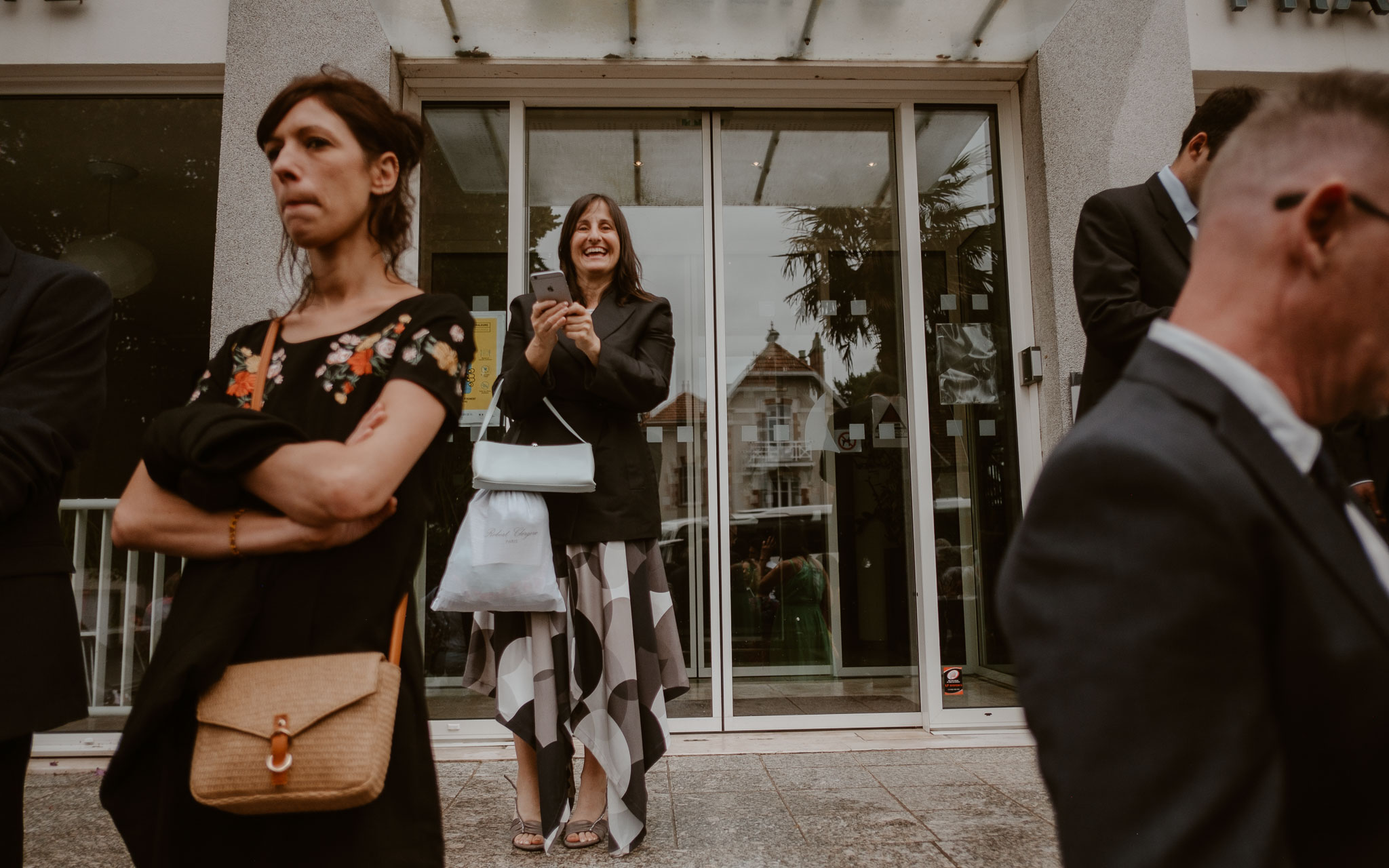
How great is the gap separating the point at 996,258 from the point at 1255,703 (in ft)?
15.3

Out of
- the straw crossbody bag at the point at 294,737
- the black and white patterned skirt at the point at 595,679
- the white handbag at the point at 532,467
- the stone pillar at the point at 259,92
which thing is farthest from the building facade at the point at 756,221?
the straw crossbody bag at the point at 294,737

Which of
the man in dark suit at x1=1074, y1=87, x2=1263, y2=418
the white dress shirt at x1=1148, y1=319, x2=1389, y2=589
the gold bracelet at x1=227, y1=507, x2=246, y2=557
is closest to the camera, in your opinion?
the white dress shirt at x1=1148, y1=319, x2=1389, y2=589

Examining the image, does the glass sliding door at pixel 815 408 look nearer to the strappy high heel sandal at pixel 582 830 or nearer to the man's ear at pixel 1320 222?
the strappy high heel sandal at pixel 582 830

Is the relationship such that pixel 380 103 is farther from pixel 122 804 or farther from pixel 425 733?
pixel 122 804

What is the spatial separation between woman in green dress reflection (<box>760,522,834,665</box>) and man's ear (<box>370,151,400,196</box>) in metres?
3.90

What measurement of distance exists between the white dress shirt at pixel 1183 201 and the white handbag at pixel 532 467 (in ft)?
6.09

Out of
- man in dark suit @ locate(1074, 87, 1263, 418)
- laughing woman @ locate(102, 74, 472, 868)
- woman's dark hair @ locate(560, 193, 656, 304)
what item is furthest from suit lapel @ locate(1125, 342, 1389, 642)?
woman's dark hair @ locate(560, 193, 656, 304)

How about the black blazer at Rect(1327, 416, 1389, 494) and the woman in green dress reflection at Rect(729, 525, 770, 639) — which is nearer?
the black blazer at Rect(1327, 416, 1389, 494)

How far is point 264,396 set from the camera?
1.46m

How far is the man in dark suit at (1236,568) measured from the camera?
0.74 meters

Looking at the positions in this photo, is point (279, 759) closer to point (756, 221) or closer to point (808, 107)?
point (756, 221)

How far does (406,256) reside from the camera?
4.45 metres

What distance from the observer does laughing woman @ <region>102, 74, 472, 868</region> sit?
127cm

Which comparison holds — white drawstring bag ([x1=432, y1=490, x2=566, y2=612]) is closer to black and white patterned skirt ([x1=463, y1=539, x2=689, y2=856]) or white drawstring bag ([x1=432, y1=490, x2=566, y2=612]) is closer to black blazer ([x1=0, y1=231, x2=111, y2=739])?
black and white patterned skirt ([x1=463, y1=539, x2=689, y2=856])
